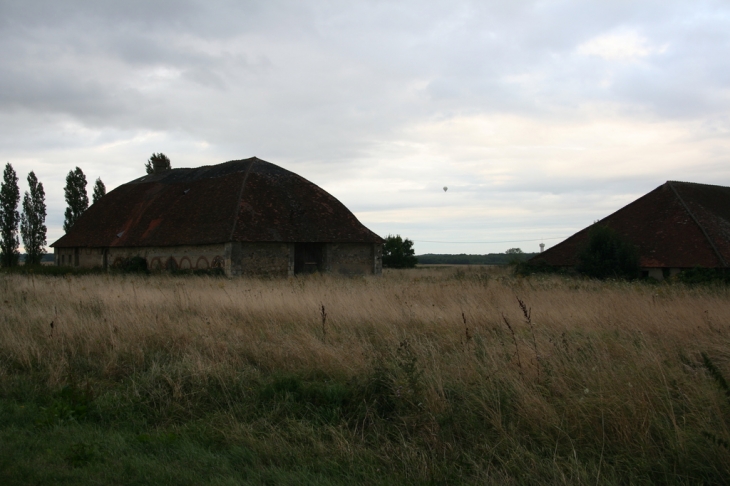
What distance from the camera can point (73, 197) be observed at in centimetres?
4494

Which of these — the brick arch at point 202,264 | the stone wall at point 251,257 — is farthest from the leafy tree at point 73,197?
the brick arch at point 202,264

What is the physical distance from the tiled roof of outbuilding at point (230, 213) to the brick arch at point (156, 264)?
1024mm

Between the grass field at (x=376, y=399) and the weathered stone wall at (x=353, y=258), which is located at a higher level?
the weathered stone wall at (x=353, y=258)

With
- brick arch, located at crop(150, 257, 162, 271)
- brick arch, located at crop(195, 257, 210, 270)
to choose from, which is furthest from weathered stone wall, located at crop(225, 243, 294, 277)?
brick arch, located at crop(150, 257, 162, 271)

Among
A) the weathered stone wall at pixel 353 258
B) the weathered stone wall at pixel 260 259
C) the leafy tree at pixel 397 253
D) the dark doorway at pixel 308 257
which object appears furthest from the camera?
the leafy tree at pixel 397 253

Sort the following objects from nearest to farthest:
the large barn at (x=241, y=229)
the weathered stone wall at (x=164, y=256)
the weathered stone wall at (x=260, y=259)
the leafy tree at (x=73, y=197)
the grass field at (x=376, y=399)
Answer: the grass field at (x=376, y=399)
the weathered stone wall at (x=260, y=259)
the large barn at (x=241, y=229)
the weathered stone wall at (x=164, y=256)
the leafy tree at (x=73, y=197)

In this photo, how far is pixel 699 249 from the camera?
922 inches

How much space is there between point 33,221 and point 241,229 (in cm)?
2900

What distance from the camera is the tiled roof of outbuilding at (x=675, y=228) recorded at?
2341 cm

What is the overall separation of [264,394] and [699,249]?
23976mm

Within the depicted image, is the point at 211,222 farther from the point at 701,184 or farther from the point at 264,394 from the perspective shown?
the point at 701,184

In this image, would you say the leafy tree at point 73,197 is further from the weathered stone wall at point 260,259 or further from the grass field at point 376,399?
the grass field at point 376,399

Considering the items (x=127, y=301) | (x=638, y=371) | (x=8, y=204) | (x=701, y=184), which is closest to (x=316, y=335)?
(x=638, y=371)

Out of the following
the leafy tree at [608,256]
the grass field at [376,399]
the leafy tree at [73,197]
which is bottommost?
the grass field at [376,399]
